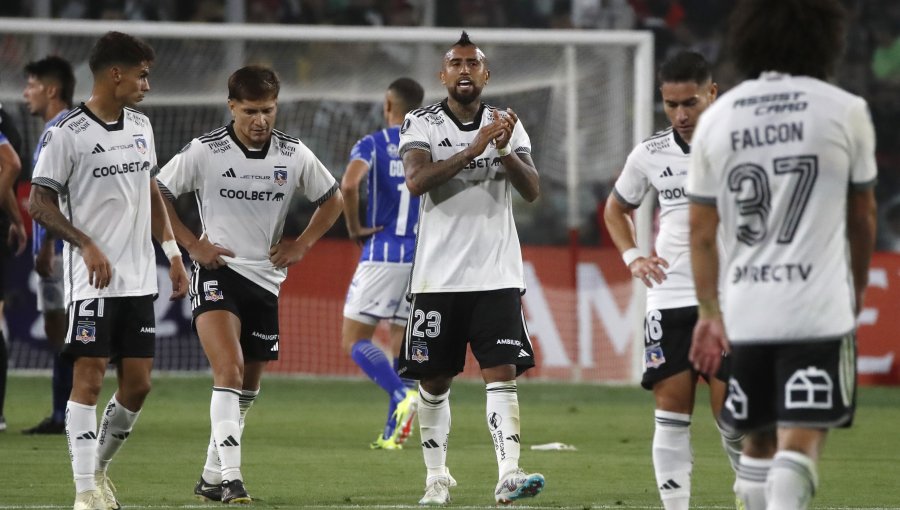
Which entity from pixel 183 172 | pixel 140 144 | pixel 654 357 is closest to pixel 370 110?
pixel 183 172

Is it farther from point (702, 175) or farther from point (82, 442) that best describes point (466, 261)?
point (702, 175)

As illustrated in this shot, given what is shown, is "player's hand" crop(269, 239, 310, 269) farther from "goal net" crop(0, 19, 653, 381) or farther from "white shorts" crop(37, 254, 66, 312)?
"goal net" crop(0, 19, 653, 381)

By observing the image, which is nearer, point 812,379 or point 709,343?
point 812,379

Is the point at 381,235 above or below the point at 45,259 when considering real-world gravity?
above

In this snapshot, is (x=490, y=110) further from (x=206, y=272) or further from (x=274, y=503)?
(x=274, y=503)

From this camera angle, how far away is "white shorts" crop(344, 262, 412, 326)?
1073cm

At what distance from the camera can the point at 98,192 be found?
679 centimetres

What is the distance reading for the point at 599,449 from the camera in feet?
33.4

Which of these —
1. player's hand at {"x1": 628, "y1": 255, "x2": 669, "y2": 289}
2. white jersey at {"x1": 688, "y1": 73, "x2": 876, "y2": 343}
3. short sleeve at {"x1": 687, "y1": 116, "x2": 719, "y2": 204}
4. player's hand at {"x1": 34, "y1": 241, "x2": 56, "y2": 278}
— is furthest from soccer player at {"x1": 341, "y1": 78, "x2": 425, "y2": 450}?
white jersey at {"x1": 688, "y1": 73, "x2": 876, "y2": 343}

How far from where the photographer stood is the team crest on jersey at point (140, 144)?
6961 mm

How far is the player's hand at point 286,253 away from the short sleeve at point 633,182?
1.71 metres

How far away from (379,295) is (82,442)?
4.22 metres

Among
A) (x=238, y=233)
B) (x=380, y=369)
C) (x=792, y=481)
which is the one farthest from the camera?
(x=380, y=369)

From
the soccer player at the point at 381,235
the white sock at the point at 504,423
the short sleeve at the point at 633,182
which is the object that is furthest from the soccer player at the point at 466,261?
the soccer player at the point at 381,235
